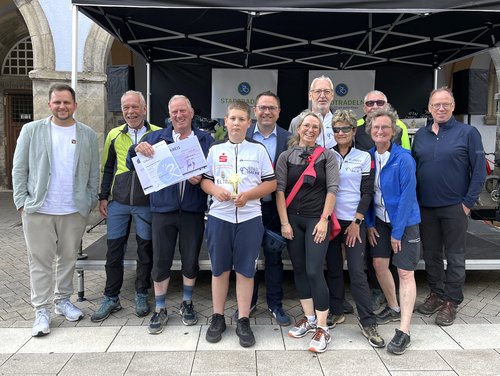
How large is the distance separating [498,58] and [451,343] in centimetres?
725

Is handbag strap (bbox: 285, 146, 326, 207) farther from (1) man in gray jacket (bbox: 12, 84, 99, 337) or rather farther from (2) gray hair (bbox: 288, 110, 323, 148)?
(1) man in gray jacket (bbox: 12, 84, 99, 337)

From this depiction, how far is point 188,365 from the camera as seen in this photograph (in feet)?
9.96

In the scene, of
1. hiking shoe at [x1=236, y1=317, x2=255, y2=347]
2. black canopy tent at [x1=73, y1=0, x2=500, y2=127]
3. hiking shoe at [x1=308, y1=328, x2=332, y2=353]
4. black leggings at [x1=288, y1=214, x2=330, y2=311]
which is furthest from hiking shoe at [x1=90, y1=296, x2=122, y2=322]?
black canopy tent at [x1=73, y1=0, x2=500, y2=127]

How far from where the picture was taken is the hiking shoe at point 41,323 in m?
3.48

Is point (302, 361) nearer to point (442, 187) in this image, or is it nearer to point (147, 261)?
point (147, 261)

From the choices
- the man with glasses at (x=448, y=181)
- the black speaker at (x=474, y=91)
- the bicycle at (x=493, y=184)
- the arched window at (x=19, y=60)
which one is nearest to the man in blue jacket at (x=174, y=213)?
the man with glasses at (x=448, y=181)

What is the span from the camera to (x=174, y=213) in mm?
3564

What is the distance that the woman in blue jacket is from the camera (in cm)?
326

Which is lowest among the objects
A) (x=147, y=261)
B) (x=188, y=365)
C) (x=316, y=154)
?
(x=188, y=365)

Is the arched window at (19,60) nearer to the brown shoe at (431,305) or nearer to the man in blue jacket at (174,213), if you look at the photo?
the man in blue jacket at (174,213)

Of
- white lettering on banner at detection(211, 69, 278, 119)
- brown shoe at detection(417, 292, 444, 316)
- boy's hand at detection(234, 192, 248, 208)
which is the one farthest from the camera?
white lettering on banner at detection(211, 69, 278, 119)

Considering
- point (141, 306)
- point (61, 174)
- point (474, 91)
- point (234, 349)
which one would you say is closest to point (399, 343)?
point (234, 349)

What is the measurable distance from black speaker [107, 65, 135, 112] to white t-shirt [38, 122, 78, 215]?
4.76m

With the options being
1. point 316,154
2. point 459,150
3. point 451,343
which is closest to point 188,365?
point 316,154
